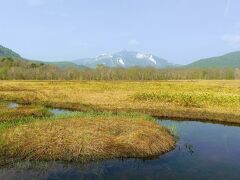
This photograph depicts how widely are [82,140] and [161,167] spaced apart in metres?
5.84

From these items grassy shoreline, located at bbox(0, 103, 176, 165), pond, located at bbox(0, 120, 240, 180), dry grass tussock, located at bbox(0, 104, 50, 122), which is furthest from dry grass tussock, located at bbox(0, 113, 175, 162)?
dry grass tussock, located at bbox(0, 104, 50, 122)

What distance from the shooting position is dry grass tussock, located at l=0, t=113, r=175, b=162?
21841 mm

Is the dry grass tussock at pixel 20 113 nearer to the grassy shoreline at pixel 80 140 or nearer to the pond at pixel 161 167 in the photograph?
the grassy shoreline at pixel 80 140

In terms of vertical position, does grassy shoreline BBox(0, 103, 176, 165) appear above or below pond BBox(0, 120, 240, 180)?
above

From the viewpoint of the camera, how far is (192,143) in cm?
2814

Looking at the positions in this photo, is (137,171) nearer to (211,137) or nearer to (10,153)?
(10,153)

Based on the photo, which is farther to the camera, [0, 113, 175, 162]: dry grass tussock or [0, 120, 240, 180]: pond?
[0, 113, 175, 162]: dry grass tussock

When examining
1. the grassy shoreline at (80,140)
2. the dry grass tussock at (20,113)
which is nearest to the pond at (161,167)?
the grassy shoreline at (80,140)

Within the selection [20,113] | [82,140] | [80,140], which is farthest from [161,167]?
[20,113]

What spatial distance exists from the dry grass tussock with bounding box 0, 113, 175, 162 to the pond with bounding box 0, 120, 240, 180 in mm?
903

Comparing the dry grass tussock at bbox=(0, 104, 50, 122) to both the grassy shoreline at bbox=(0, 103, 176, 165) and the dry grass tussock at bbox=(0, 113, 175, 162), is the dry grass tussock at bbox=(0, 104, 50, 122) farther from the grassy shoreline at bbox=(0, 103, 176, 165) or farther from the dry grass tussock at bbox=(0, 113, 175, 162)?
the dry grass tussock at bbox=(0, 113, 175, 162)

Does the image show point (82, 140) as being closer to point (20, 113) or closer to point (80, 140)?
point (80, 140)

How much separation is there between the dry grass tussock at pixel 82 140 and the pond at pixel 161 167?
903mm

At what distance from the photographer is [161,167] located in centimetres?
2108
